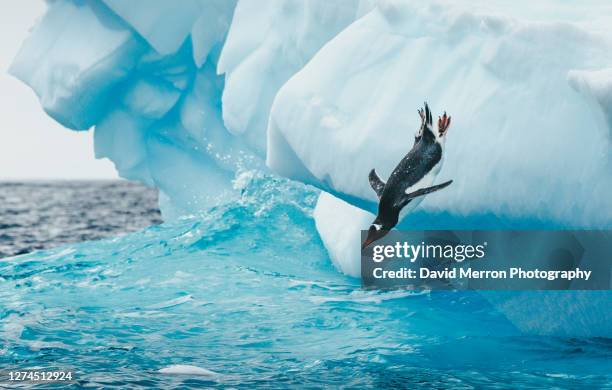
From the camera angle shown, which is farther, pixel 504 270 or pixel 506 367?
pixel 504 270

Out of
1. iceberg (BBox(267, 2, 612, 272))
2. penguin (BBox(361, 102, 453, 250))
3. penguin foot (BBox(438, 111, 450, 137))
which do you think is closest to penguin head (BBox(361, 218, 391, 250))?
penguin (BBox(361, 102, 453, 250))

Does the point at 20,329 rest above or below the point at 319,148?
below

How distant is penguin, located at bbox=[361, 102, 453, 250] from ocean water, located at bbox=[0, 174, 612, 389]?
106 cm

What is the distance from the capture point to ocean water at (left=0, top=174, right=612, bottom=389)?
5281 mm

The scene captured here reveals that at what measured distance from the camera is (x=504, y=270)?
608 cm

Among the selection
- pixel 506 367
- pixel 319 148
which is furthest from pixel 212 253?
pixel 506 367

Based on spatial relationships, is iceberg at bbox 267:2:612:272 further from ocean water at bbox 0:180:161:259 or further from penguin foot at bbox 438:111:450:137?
ocean water at bbox 0:180:161:259

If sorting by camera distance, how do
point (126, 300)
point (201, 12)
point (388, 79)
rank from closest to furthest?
point (388, 79), point (126, 300), point (201, 12)

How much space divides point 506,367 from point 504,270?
0.90 m

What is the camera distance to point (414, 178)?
5.04 meters

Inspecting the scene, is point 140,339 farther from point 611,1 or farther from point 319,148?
point 611,1

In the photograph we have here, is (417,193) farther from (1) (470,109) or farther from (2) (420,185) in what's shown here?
(1) (470,109)

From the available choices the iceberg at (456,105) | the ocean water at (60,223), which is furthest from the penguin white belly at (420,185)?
the ocean water at (60,223)

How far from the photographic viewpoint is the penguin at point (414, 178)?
5055 mm
